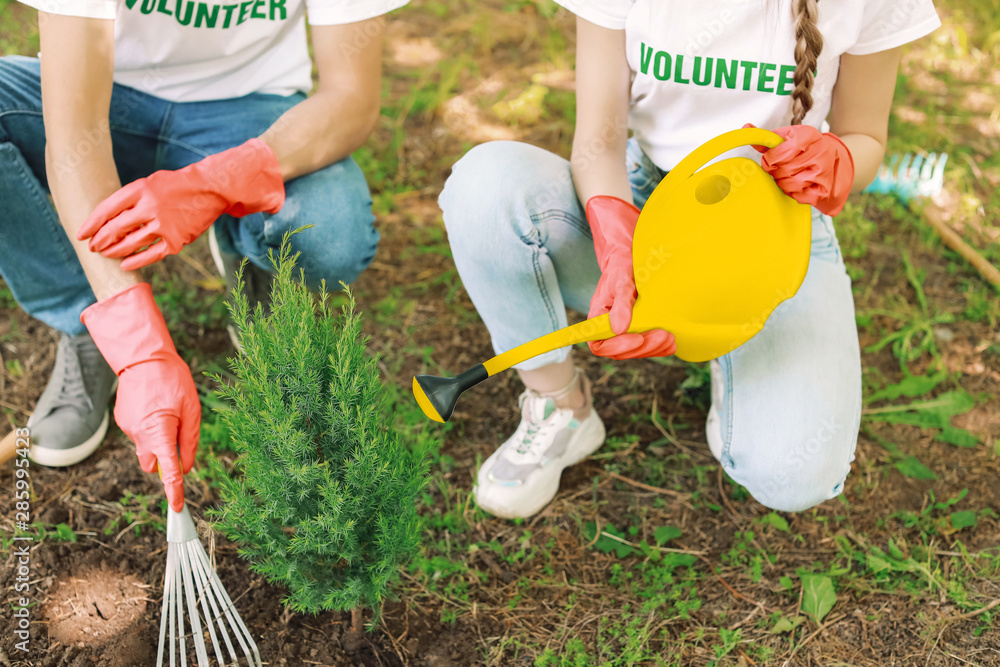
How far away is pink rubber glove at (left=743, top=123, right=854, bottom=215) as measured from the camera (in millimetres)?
1187

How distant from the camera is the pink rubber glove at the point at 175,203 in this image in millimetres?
1371

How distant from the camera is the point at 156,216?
54.2 inches

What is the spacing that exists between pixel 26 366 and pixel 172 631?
1.08m

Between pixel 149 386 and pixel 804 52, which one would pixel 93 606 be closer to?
pixel 149 386

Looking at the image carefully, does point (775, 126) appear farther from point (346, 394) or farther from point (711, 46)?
point (346, 394)

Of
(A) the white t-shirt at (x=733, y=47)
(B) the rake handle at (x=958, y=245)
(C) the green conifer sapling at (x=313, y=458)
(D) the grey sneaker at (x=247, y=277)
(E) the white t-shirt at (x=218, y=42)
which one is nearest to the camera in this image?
(C) the green conifer sapling at (x=313, y=458)

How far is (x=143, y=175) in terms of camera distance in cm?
179

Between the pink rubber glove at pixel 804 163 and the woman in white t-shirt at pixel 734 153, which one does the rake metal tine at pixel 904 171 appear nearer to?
the woman in white t-shirt at pixel 734 153

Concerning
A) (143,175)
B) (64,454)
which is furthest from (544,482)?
(143,175)

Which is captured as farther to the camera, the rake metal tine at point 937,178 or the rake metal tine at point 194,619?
the rake metal tine at point 937,178

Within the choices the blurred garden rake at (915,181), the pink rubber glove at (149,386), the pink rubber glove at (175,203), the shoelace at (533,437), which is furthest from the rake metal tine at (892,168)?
the pink rubber glove at (149,386)

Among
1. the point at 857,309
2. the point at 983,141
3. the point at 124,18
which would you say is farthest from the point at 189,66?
the point at 983,141

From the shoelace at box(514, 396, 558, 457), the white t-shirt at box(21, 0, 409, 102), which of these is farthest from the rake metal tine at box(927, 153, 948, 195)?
the white t-shirt at box(21, 0, 409, 102)

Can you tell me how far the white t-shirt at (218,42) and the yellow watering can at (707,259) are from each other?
2.77 feet
